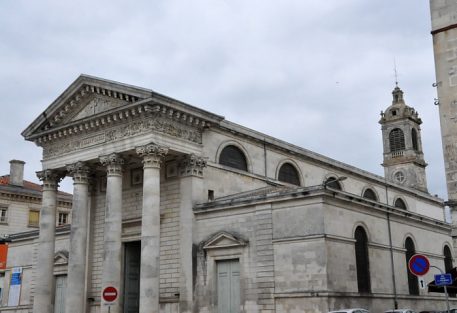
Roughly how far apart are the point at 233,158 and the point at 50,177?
10.1 metres

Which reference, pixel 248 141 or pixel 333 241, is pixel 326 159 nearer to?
pixel 248 141

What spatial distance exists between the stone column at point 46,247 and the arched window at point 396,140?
113 ft

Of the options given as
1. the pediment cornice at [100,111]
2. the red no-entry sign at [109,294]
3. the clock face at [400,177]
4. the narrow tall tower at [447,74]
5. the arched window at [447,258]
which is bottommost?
the red no-entry sign at [109,294]

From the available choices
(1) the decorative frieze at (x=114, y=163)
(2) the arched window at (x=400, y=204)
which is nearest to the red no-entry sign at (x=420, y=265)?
(1) the decorative frieze at (x=114, y=163)

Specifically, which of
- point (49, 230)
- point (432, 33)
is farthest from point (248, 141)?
point (432, 33)

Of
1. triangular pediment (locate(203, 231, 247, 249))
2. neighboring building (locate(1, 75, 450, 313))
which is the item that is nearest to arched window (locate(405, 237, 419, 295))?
neighboring building (locate(1, 75, 450, 313))

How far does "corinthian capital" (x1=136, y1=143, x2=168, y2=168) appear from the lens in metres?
27.5

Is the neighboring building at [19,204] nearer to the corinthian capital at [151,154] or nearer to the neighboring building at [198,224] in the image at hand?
the neighboring building at [198,224]

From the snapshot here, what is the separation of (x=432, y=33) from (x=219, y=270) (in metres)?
Result: 14.8

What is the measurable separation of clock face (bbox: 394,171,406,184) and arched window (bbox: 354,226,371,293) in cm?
2919

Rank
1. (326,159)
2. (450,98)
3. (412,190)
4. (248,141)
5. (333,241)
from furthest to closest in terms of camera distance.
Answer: (412,190), (326,159), (248,141), (333,241), (450,98)

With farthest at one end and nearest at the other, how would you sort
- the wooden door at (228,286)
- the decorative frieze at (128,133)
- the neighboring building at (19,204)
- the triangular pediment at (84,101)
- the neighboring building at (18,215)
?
the neighboring building at (19,204), the neighboring building at (18,215), the triangular pediment at (84,101), the decorative frieze at (128,133), the wooden door at (228,286)

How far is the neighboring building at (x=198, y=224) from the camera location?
998 inches

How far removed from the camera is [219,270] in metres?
27.8
